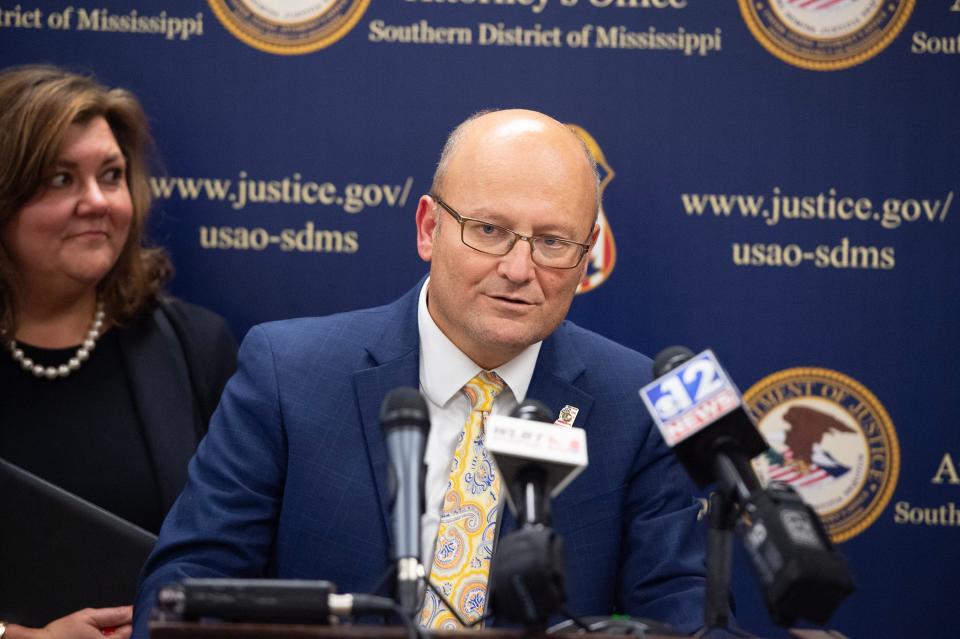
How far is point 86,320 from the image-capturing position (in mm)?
2979

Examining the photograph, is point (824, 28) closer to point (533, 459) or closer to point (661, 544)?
point (661, 544)

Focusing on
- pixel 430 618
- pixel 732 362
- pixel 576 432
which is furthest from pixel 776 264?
pixel 576 432

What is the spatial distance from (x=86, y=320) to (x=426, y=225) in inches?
44.0

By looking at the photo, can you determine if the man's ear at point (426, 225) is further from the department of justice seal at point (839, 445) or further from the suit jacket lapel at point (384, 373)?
the department of justice seal at point (839, 445)

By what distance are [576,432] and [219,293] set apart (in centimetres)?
190

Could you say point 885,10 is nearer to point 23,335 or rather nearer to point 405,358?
point 405,358

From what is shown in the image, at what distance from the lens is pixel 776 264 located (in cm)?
306

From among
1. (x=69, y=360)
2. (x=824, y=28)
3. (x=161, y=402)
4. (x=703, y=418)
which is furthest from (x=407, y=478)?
(x=824, y=28)

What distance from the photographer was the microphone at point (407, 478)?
1358 mm

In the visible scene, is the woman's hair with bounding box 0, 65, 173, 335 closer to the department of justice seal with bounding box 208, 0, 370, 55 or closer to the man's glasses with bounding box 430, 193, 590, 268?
the department of justice seal with bounding box 208, 0, 370, 55

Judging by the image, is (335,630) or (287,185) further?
(287,185)

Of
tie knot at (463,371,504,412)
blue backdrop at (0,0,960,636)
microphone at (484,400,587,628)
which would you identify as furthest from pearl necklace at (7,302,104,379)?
microphone at (484,400,587,628)

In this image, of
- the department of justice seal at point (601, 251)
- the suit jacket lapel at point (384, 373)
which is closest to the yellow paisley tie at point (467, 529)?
the suit jacket lapel at point (384, 373)

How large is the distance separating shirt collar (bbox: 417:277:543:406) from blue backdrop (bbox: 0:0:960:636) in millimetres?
778
